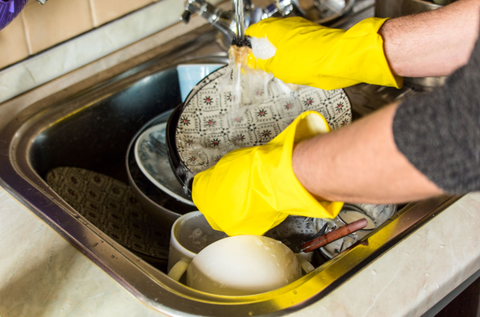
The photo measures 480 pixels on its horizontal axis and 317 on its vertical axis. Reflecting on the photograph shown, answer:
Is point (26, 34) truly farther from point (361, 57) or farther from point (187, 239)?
point (361, 57)

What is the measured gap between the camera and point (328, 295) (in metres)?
0.43

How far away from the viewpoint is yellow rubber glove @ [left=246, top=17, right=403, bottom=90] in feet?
1.92

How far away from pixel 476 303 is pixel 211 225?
16.0 inches

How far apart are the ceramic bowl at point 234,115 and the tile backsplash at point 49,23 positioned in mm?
270

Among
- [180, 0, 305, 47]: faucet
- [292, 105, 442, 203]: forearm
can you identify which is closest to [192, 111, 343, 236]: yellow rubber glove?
[292, 105, 442, 203]: forearm

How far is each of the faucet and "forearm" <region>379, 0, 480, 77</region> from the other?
303 millimetres

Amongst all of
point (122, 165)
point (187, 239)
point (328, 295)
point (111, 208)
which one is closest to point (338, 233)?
point (328, 295)

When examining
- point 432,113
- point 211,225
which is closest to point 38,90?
point 211,225

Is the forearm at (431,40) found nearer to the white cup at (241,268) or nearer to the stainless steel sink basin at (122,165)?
the stainless steel sink basin at (122,165)

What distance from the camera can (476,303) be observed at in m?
0.56

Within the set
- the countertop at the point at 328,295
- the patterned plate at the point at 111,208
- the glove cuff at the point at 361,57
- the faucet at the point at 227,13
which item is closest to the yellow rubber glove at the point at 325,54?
the glove cuff at the point at 361,57

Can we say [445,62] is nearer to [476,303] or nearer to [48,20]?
[476,303]

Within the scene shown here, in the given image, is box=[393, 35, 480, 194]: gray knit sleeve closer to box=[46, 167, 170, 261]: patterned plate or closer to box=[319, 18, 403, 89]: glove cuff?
box=[319, 18, 403, 89]: glove cuff

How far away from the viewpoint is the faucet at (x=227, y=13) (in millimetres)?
788
